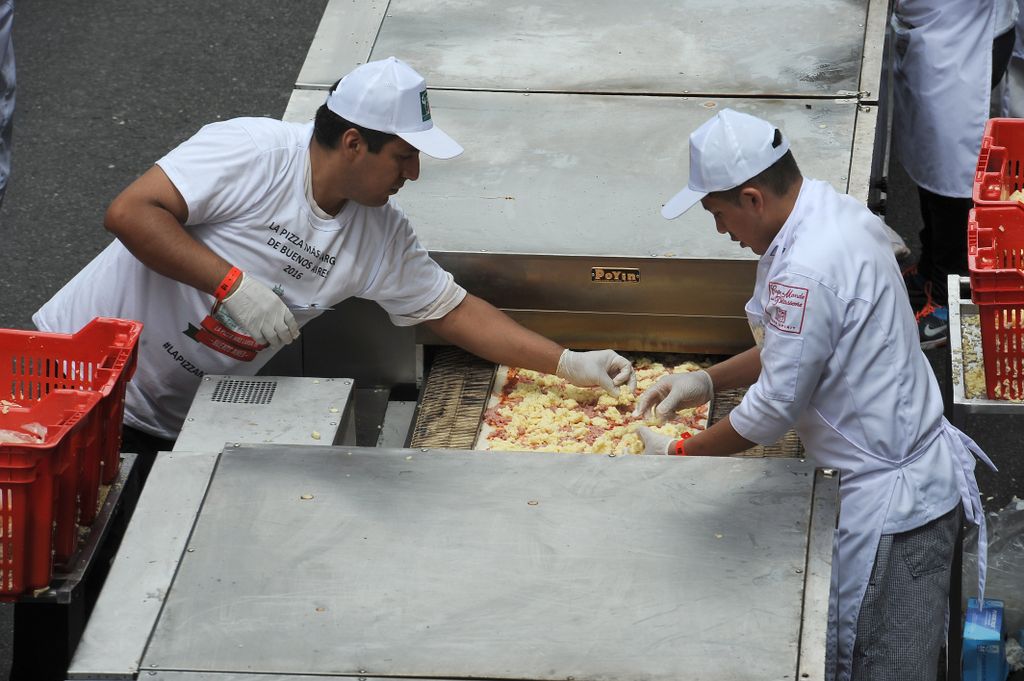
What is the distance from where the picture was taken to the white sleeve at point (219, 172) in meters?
2.93

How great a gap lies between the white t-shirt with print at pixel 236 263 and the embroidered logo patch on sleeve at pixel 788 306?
106 cm

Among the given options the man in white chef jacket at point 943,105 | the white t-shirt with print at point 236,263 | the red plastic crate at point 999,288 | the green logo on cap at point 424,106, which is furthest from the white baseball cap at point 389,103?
the man in white chef jacket at point 943,105

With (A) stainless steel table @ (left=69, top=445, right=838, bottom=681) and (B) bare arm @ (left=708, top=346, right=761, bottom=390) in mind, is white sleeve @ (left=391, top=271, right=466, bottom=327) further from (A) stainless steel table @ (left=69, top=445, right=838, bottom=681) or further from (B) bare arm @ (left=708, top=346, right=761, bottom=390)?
(A) stainless steel table @ (left=69, top=445, right=838, bottom=681)

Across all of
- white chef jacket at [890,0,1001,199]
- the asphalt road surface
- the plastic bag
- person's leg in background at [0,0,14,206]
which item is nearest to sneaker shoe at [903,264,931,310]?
the asphalt road surface

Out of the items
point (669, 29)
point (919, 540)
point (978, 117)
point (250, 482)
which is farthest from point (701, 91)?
point (250, 482)

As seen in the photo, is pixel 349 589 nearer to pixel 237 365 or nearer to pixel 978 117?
pixel 237 365

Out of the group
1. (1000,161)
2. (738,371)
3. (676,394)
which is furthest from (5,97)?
(1000,161)

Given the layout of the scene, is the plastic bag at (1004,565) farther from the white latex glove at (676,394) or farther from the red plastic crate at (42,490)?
the red plastic crate at (42,490)

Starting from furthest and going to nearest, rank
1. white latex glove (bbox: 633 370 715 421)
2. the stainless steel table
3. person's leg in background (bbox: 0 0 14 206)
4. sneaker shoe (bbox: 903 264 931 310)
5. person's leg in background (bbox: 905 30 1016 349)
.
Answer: sneaker shoe (bbox: 903 264 931 310) → person's leg in background (bbox: 905 30 1016 349) → person's leg in background (bbox: 0 0 14 206) → white latex glove (bbox: 633 370 715 421) → the stainless steel table

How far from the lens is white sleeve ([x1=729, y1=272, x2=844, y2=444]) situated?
249 cm

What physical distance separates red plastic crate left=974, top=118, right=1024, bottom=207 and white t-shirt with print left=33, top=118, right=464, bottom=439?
1325mm

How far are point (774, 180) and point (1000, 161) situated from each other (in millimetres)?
859

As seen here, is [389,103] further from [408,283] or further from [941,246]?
[941,246]

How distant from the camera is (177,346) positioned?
315cm
